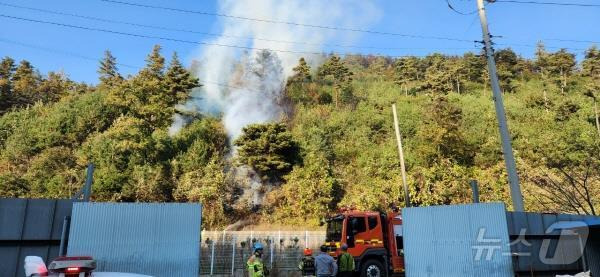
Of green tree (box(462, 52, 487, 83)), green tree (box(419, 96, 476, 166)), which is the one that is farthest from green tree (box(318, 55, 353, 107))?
green tree (box(462, 52, 487, 83))

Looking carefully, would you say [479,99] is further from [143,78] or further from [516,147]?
[143,78]

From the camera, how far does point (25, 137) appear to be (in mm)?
33281

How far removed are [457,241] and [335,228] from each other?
4.46 metres

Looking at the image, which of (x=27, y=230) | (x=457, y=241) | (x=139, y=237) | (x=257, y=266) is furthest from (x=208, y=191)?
(x=457, y=241)

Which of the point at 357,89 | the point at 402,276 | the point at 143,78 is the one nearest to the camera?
the point at 402,276

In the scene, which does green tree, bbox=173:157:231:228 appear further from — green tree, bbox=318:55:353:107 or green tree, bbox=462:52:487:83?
green tree, bbox=462:52:487:83

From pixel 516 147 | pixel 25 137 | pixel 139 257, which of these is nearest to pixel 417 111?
pixel 516 147

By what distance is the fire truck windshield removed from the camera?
13.6 metres

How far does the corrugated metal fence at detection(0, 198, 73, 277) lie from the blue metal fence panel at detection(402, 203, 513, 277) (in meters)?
9.41

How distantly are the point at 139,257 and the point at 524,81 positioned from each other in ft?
183

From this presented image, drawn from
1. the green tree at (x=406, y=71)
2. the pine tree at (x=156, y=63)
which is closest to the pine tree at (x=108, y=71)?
the pine tree at (x=156, y=63)

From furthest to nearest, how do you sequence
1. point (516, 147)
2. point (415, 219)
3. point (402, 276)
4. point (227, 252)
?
1. point (516, 147)
2. point (227, 252)
3. point (402, 276)
4. point (415, 219)

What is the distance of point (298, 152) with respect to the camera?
1211 inches

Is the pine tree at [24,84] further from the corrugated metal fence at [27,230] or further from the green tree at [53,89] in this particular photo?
the corrugated metal fence at [27,230]
